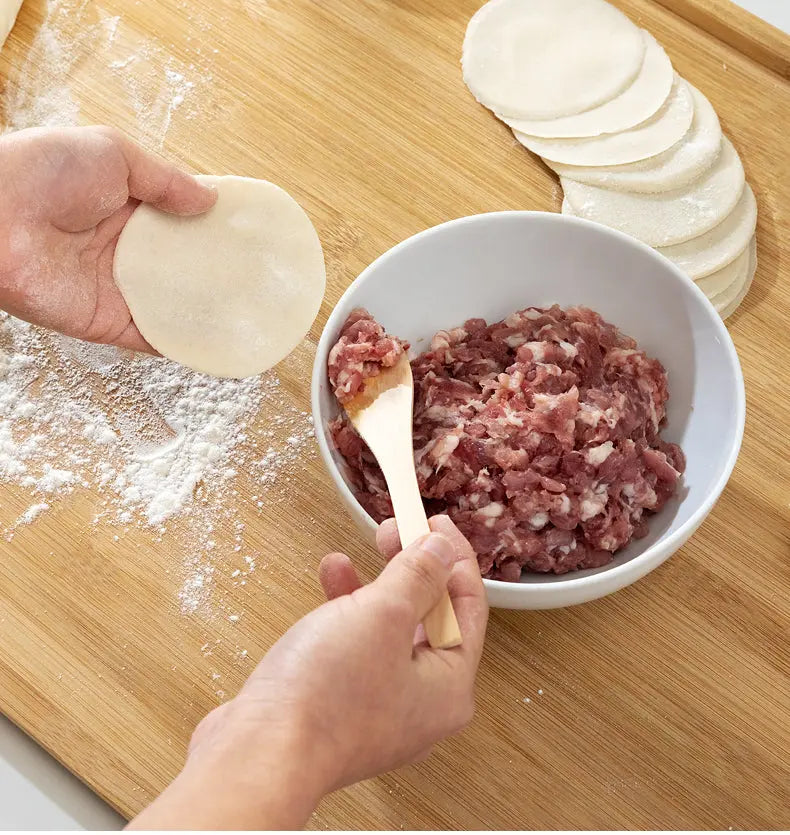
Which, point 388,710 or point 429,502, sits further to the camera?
point 429,502

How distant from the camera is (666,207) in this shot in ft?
7.45

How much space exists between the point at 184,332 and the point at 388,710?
0.97m

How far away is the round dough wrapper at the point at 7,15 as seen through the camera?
2459 millimetres

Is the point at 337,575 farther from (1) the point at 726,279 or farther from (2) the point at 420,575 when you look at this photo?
(1) the point at 726,279

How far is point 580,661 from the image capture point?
77.7 inches

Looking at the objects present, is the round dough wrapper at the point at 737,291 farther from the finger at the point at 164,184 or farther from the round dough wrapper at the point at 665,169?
the finger at the point at 164,184

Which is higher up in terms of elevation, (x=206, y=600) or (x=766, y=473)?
(x=766, y=473)

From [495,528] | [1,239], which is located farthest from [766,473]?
[1,239]

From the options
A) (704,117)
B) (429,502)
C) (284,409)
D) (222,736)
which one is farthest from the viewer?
(704,117)

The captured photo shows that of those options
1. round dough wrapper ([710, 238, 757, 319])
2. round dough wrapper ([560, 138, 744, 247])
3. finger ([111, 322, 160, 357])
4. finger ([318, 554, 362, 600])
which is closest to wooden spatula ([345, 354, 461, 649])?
finger ([318, 554, 362, 600])

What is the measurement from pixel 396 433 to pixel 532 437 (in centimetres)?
28

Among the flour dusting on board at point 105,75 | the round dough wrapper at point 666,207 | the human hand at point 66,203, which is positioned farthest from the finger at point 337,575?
the flour dusting on board at point 105,75

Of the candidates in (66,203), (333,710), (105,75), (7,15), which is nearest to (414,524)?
(333,710)

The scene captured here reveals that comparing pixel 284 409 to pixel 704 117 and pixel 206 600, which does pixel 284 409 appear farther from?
pixel 704 117
